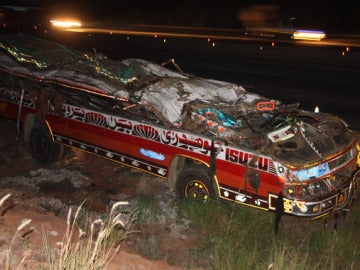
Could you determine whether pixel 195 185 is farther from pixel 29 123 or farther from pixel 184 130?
pixel 29 123

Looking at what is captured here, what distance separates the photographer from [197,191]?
6852 mm

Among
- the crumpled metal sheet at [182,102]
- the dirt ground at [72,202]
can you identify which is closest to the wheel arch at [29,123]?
the crumpled metal sheet at [182,102]

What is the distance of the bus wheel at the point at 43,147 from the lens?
8.63 metres

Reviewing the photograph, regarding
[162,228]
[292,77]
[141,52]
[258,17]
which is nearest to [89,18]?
[258,17]

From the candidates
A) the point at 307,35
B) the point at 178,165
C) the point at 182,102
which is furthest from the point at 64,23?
the point at 178,165

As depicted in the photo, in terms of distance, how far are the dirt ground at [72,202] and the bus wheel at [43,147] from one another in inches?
6.2

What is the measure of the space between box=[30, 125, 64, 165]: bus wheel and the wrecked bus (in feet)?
0.07

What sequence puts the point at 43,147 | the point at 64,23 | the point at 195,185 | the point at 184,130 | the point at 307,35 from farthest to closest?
1. the point at 64,23
2. the point at 307,35
3. the point at 43,147
4. the point at 195,185
5. the point at 184,130

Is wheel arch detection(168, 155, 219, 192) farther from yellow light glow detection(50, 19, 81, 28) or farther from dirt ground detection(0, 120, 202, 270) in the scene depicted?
yellow light glow detection(50, 19, 81, 28)

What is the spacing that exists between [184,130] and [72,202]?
89.5 inches

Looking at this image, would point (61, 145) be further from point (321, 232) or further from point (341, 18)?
point (341, 18)

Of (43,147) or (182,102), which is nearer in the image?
(182,102)

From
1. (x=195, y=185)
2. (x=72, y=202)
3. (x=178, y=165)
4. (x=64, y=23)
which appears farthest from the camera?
(x=64, y=23)

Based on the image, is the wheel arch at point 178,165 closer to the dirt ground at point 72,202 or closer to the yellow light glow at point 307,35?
the dirt ground at point 72,202
